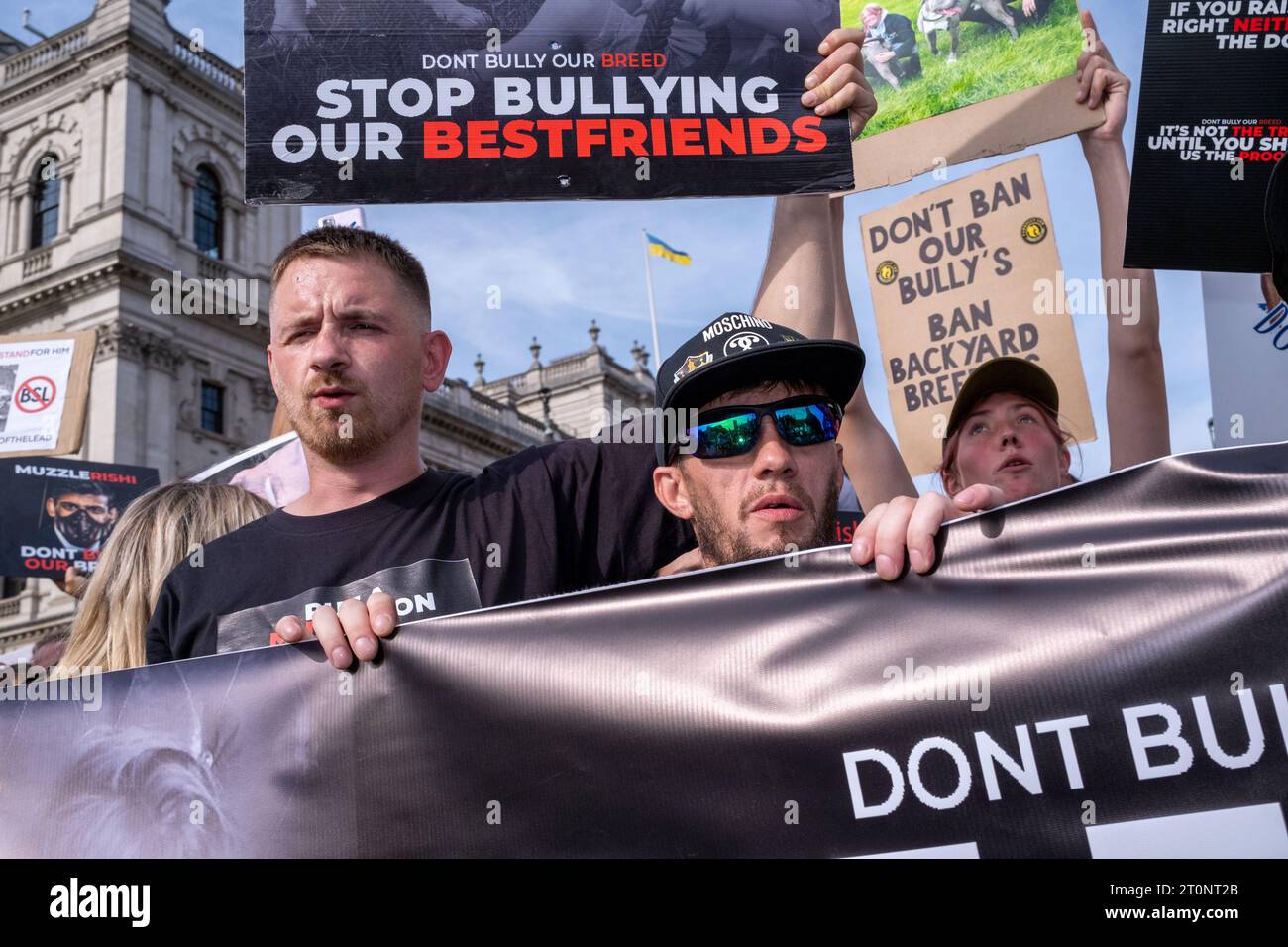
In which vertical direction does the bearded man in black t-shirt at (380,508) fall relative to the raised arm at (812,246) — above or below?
below

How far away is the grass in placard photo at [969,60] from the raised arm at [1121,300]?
9 cm

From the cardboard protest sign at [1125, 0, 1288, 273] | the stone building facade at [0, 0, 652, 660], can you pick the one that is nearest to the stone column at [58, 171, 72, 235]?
the stone building facade at [0, 0, 652, 660]

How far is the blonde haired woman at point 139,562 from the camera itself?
343cm

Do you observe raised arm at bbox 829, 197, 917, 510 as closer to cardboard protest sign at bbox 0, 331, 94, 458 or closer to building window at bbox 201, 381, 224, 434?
cardboard protest sign at bbox 0, 331, 94, 458

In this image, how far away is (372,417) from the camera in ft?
9.80

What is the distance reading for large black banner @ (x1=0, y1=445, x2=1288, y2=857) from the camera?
1998mm

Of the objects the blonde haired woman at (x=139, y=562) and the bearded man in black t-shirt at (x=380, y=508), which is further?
the blonde haired woman at (x=139, y=562)

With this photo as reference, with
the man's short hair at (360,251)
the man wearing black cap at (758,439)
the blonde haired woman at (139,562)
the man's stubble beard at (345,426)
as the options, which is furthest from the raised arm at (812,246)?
the blonde haired woman at (139,562)

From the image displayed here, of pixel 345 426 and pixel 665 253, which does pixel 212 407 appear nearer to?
pixel 665 253

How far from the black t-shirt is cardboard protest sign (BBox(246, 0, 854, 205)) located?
2.56 feet

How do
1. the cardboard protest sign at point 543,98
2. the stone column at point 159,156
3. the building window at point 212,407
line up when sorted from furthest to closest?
the building window at point 212,407 → the stone column at point 159,156 → the cardboard protest sign at point 543,98

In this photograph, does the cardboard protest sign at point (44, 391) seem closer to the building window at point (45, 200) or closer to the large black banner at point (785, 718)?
the large black banner at point (785, 718)

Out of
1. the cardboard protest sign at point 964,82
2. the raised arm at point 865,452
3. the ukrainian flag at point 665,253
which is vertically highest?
the ukrainian flag at point 665,253
